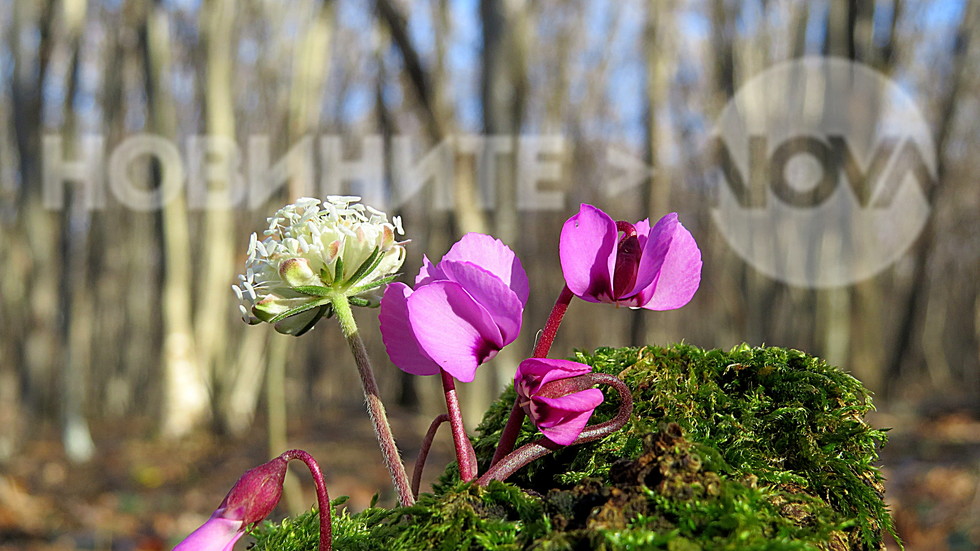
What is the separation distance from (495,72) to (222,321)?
8.94 m

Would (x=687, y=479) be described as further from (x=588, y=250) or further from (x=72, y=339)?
(x=72, y=339)

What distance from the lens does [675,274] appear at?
91 cm

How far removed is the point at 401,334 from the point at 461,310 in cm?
12

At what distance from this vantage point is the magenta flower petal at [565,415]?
2.63 ft

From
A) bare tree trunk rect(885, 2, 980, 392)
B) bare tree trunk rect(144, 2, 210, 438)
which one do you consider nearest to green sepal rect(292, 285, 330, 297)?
bare tree trunk rect(144, 2, 210, 438)

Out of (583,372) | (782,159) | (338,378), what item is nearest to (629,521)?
(583,372)

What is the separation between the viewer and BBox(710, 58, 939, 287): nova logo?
481 inches

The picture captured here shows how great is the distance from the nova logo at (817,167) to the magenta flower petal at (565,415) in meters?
12.4

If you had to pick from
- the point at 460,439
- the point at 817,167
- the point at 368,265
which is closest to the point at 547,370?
the point at 460,439

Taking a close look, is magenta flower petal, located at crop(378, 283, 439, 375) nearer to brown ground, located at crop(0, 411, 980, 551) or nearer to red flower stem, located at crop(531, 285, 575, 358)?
red flower stem, located at crop(531, 285, 575, 358)

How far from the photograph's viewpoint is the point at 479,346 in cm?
→ 88

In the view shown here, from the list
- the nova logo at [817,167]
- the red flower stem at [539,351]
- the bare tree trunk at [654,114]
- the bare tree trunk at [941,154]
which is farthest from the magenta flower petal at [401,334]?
the bare tree trunk at [941,154]

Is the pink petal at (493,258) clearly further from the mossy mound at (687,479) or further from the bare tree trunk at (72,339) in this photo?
the bare tree trunk at (72,339)

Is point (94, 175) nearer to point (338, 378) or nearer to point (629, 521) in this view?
point (338, 378)
